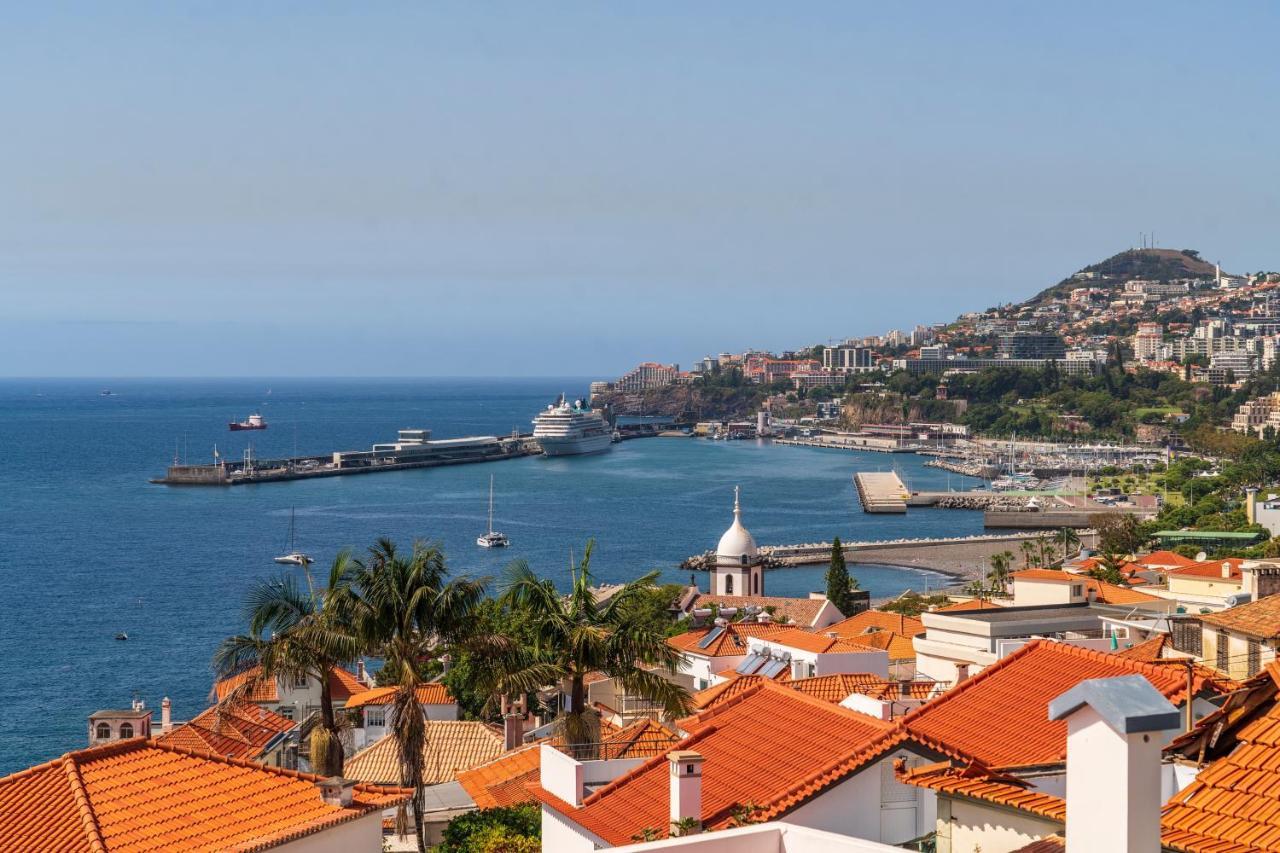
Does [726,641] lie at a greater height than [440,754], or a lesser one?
greater

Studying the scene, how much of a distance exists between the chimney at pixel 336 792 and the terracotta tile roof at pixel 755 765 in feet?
2.90

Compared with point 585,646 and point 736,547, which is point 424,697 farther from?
point 736,547

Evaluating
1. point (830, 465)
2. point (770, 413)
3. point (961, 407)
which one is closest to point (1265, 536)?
point (830, 465)

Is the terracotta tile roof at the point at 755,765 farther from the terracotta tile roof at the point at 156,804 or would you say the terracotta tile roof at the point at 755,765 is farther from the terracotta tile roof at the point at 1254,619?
the terracotta tile roof at the point at 1254,619

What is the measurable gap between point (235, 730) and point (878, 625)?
10637 millimetres

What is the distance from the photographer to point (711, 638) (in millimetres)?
18609

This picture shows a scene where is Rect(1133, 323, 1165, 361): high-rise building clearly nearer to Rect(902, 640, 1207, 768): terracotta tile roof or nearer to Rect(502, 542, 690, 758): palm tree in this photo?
Rect(502, 542, 690, 758): palm tree

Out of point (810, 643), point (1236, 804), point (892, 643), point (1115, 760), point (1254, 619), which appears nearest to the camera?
point (1115, 760)

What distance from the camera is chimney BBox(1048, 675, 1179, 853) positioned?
8.94ft

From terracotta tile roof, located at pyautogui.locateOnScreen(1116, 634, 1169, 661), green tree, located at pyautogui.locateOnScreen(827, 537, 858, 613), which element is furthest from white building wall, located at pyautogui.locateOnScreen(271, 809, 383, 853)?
green tree, located at pyautogui.locateOnScreen(827, 537, 858, 613)

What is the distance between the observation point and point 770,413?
556 ft

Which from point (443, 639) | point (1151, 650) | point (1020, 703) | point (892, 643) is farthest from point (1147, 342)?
point (1020, 703)

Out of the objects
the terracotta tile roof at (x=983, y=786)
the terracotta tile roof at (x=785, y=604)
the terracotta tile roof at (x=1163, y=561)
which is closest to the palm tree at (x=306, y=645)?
the terracotta tile roof at (x=983, y=786)

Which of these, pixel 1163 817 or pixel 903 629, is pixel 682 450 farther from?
pixel 1163 817
